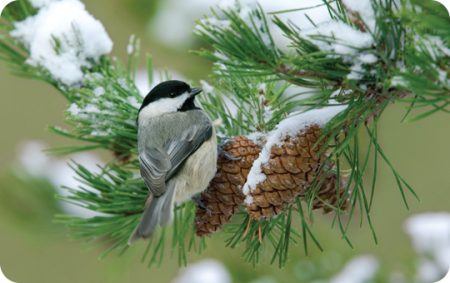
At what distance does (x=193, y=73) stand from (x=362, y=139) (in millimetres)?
530

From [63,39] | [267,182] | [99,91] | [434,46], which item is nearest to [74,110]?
[99,91]

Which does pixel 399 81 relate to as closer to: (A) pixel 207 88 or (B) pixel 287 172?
(B) pixel 287 172

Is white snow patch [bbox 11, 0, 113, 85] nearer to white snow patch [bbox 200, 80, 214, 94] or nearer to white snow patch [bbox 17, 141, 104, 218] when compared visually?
white snow patch [bbox 200, 80, 214, 94]

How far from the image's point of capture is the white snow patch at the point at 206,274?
177cm

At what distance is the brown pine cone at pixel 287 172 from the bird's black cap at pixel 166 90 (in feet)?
1.43

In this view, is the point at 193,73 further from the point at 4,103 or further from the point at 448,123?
the point at 4,103

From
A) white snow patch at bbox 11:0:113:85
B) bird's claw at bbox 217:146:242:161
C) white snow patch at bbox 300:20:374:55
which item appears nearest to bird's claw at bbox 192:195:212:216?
bird's claw at bbox 217:146:242:161

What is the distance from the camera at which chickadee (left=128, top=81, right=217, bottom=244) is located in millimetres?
1502

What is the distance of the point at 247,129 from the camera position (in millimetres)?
1491

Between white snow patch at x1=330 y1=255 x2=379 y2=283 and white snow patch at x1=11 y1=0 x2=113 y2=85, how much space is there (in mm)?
802

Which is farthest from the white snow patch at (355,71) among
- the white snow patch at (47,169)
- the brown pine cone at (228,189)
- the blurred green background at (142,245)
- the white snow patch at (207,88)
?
the white snow patch at (47,169)

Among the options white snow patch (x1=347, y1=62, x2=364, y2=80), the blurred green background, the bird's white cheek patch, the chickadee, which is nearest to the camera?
white snow patch (x1=347, y1=62, x2=364, y2=80)

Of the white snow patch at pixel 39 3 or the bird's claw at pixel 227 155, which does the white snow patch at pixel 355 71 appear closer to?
the bird's claw at pixel 227 155

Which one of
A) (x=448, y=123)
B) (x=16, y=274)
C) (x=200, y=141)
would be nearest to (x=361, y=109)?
(x=200, y=141)
